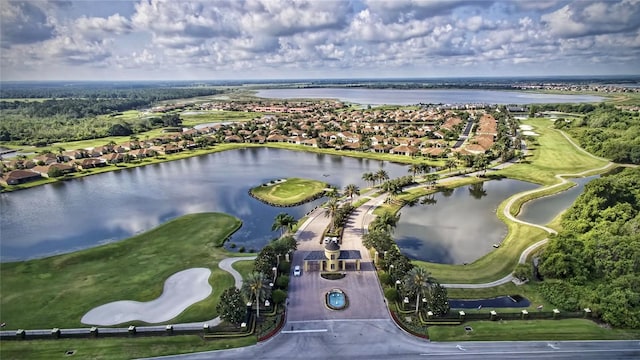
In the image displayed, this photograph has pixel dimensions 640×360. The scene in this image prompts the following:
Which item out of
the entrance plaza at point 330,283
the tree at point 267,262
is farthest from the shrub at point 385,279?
the tree at point 267,262

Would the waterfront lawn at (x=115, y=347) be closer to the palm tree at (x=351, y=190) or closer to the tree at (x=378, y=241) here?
the tree at (x=378, y=241)

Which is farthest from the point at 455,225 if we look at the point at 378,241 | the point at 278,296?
the point at 278,296

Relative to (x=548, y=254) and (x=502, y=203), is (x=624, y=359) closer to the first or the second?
(x=548, y=254)

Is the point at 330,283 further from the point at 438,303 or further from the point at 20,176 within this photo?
the point at 20,176

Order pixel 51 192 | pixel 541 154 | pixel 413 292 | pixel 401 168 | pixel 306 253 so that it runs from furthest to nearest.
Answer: pixel 541 154 → pixel 401 168 → pixel 51 192 → pixel 306 253 → pixel 413 292

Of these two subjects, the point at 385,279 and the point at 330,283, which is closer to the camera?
the point at 385,279

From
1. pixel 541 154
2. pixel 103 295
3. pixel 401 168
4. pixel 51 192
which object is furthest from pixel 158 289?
pixel 541 154

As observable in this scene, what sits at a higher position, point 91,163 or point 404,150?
point 91,163
